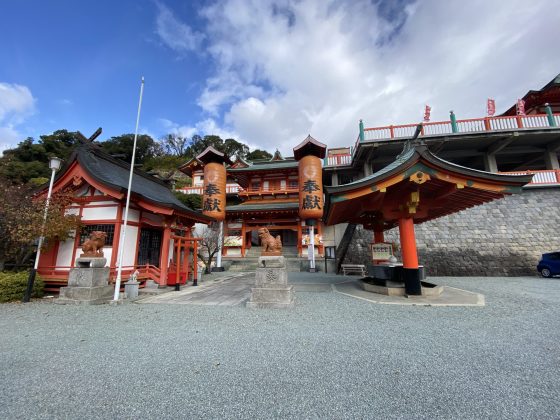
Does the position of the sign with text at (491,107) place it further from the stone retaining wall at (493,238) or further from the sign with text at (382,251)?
the sign with text at (382,251)

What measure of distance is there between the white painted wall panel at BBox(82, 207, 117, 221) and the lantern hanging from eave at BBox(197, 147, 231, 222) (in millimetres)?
9009

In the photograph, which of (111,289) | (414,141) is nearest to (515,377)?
(414,141)

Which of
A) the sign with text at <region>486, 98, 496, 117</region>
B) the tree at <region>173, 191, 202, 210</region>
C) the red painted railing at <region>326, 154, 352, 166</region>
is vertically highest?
the sign with text at <region>486, 98, 496, 117</region>

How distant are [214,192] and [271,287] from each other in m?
13.6

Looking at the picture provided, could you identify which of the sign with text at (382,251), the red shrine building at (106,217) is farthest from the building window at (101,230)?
the sign with text at (382,251)

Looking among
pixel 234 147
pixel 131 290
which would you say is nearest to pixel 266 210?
pixel 131 290

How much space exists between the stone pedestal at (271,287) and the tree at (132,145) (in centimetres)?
4110

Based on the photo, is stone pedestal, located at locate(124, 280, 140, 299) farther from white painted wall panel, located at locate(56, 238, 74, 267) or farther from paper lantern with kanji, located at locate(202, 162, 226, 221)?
paper lantern with kanji, located at locate(202, 162, 226, 221)

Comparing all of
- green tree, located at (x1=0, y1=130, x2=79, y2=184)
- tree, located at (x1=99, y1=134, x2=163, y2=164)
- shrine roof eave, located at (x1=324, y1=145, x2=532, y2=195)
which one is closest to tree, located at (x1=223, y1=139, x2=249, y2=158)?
tree, located at (x1=99, y1=134, x2=163, y2=164)

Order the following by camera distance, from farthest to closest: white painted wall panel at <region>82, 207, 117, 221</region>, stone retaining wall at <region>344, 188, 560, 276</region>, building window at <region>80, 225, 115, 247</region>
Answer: stone retaining wall at <region>344, 188, 560, 276</region> < white painted wall panel at <region>82, 207, 117, 221</region> < building window at <region>80, 225, 115, 247</region>

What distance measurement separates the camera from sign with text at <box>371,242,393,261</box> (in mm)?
8609

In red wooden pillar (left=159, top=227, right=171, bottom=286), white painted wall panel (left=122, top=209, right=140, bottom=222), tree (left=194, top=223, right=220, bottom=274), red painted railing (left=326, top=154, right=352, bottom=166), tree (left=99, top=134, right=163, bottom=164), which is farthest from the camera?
tree (left=99, top=134, right=163, bottom=164)

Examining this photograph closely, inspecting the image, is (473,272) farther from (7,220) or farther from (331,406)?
(7,220)

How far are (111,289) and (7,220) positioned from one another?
3945 mm
